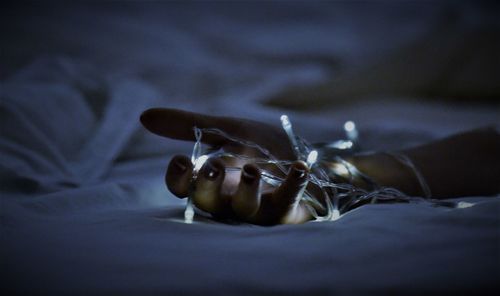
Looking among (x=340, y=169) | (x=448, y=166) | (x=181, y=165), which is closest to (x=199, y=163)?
(x=181, y=165)

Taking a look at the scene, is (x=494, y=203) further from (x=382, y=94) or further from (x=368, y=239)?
(x=382, y=94)

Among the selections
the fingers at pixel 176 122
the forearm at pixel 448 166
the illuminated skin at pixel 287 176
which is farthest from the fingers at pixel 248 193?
the forearm at pixel 448 166

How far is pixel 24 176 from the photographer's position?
2.79ft

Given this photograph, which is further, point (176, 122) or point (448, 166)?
point (448, 166)

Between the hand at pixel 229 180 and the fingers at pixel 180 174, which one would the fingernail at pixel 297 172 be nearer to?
the hand at pixel 229 180

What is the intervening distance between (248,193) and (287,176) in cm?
5

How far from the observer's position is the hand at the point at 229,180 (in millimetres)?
687

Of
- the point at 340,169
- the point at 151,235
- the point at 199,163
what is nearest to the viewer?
the point at 151,235

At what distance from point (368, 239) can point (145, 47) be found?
978mm

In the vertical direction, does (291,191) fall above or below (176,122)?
below

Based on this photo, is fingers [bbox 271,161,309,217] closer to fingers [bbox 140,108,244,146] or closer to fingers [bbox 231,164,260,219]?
fingers [bbox 231,164,260,219]

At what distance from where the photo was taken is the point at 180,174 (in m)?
0.74

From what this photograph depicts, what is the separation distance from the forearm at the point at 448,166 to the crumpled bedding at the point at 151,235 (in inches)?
3.9

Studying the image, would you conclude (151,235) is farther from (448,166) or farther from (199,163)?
(448,166)
